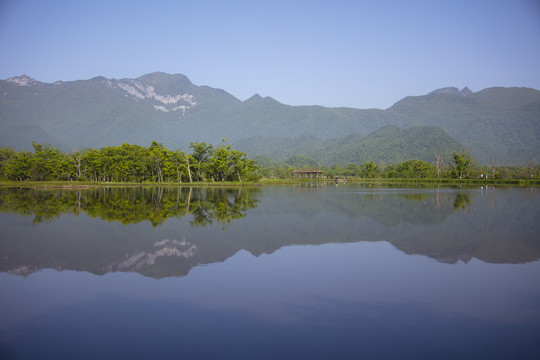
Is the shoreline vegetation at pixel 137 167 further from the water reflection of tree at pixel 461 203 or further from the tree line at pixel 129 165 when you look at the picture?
the water reflection of tree at pixel 461 203

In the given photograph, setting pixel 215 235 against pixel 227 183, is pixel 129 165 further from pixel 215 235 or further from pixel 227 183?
pixel 215 235

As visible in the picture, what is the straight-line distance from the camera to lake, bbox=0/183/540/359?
17.4 feet

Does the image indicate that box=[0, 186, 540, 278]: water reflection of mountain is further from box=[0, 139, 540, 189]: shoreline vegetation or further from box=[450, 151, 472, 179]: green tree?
box=[450, 151, 472, 179]: green tree

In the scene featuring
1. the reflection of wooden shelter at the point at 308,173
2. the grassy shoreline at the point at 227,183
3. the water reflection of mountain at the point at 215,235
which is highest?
the reflection of wooden shelter at the point at 308,173

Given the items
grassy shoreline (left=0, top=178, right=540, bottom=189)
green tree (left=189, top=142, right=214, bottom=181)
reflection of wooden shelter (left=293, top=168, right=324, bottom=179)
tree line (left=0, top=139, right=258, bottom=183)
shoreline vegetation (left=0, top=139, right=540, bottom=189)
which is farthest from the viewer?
reflection of wooden shelter (left=293, top=168, right=324, bottom=179)

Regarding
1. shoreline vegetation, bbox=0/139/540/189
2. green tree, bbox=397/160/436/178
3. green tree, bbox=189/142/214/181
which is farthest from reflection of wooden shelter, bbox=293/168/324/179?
green tree, bbox=189/142/214/181

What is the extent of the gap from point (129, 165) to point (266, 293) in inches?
2234

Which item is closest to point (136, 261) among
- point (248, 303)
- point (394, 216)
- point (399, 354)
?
point (248, 303)

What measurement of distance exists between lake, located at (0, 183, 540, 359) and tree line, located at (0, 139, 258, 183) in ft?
155

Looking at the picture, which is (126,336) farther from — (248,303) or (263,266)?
(263,266)

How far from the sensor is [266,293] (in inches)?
288

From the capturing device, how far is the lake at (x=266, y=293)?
5.30 m

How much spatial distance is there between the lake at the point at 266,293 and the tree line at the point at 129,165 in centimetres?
4709

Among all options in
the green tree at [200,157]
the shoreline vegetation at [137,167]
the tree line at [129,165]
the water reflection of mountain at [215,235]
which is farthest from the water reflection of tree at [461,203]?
the green tree at [200,157]
